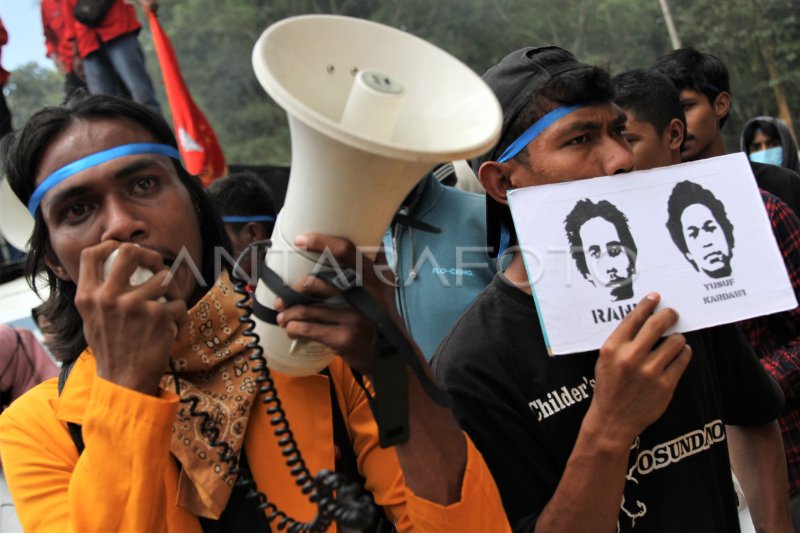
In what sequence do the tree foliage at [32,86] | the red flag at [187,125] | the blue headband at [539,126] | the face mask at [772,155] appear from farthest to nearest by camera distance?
the tree foliage at [32,86] → the face mask at [772,155] → the red flag at [187,125] → the blue headband at [539,126]

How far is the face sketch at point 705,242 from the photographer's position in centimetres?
160

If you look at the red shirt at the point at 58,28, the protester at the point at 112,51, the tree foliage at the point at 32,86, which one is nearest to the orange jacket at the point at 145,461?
the protester at the point at 112,51

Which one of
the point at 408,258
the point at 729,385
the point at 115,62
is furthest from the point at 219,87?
the point at 729,385

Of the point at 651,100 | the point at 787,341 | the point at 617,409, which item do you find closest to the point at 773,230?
the point at 787,341

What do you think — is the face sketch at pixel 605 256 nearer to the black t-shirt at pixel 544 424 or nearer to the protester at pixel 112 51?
the black t-shirt at pixel 544 424

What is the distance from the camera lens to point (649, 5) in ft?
76.6

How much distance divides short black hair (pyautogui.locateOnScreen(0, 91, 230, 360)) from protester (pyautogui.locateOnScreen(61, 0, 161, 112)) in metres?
4.23

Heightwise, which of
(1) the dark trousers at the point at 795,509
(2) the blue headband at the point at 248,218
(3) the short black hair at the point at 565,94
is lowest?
(1) the dark trousers at the point at 795,509

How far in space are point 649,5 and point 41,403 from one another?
2482cm

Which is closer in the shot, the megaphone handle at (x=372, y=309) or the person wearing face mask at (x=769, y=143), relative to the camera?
the megaphone handle at (x=372, y=309)

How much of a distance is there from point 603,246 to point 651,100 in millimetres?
1704

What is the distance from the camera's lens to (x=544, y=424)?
1.67 meters

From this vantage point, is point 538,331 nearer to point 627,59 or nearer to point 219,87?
point 627,59

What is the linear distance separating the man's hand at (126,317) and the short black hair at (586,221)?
0.81 m
